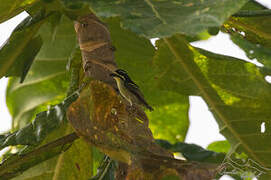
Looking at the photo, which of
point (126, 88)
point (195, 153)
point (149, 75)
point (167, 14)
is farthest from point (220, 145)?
point (167, 14)

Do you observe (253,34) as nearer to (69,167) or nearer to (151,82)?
(151,82)

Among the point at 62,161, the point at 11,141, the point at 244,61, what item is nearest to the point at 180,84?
the point at 244,61

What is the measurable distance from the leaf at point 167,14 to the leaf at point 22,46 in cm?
24

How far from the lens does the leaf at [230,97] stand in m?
1.15

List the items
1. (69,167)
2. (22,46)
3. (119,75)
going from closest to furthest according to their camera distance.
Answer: (119,75) → (22,46) → (69,167)

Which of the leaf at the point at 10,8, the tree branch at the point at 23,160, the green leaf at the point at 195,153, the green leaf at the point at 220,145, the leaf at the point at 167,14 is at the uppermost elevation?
the leaf at the point at 167,14

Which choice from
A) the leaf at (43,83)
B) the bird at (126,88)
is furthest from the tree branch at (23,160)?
the leaf at (43,83)

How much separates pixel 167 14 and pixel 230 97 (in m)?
0.48

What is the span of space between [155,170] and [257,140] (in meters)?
0.42

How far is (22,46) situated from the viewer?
1.05 m

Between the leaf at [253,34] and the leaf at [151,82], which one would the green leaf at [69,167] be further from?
the leaf at [253,34]

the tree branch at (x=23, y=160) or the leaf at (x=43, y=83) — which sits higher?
the tree branch at (x=23, y=160)

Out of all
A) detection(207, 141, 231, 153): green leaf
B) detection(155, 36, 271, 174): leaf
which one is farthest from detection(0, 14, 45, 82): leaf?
detection(207, 141, 231, 153): green leaf

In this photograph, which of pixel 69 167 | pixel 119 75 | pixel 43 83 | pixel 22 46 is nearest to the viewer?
pixel 119 75
